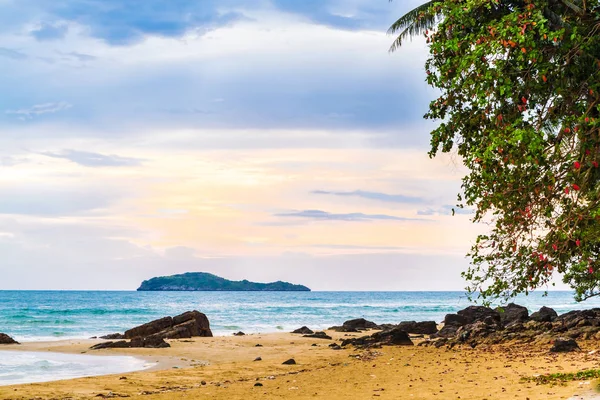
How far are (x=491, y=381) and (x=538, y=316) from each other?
25.3 meters

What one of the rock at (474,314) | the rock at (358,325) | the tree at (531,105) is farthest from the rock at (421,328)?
the tree at (531,105)

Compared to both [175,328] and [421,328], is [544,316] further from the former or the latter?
[175,328]

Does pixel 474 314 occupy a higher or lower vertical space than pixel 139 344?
higher

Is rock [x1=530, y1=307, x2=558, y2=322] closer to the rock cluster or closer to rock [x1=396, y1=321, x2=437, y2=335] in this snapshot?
rock [x1=396, y1=321, x2=437, y2=335]

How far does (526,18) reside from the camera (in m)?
10.5

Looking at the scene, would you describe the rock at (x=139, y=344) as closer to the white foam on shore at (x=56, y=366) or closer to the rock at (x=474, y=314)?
the white foam on shore at (x=56, y=366)

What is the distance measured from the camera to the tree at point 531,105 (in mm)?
10516

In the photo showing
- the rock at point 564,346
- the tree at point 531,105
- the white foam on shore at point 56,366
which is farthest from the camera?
the white foam on shore at point 56,366

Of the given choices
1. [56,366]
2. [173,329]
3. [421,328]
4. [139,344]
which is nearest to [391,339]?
[421,328]

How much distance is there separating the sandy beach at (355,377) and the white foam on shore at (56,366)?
123cm

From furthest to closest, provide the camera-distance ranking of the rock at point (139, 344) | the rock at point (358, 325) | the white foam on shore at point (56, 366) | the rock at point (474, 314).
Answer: the rock at point (358, 325) < the rock at point (474, 314) < the rock at point (139, 344) < the white foam on shore at point (56, 366)

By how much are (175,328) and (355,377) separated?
835 inches

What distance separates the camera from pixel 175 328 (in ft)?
123

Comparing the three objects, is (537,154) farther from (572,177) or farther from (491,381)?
(491,381)
